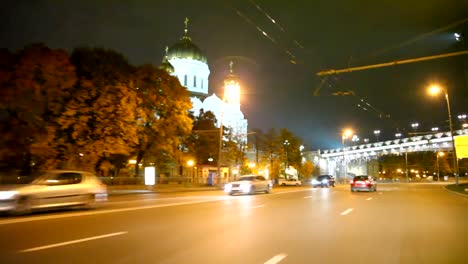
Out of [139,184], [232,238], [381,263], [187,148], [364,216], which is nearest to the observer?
[381,263]

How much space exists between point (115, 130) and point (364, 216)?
995 inches

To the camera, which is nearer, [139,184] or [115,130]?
[115,130]

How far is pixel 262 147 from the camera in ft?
249

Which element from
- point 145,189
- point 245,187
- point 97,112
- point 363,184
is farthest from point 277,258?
point 145,189

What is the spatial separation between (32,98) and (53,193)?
17767mm

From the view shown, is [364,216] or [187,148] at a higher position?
[187,148]

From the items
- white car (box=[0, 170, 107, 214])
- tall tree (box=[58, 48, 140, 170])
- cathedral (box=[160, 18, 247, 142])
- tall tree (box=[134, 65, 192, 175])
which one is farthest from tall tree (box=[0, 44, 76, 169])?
cathedral (box=[160, 18, 247, 142])

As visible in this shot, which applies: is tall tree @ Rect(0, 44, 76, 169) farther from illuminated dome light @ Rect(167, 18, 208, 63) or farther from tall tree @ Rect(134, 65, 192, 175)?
illuminated dome light @ Rect(167, 18, 208, 63)

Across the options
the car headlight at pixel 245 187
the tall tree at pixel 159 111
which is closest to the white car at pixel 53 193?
the car headlight at pixel 245 187

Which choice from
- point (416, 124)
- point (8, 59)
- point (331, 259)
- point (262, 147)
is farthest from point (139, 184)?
point (416, 124)

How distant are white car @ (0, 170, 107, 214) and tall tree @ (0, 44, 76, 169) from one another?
1499cm

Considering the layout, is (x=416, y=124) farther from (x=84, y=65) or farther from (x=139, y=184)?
(x=84, y=65)

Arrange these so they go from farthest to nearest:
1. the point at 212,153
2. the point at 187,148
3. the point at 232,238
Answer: the point at 212,153
the point at 187,148
the point at 232,238

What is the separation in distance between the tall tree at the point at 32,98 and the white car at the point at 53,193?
1499 cm
